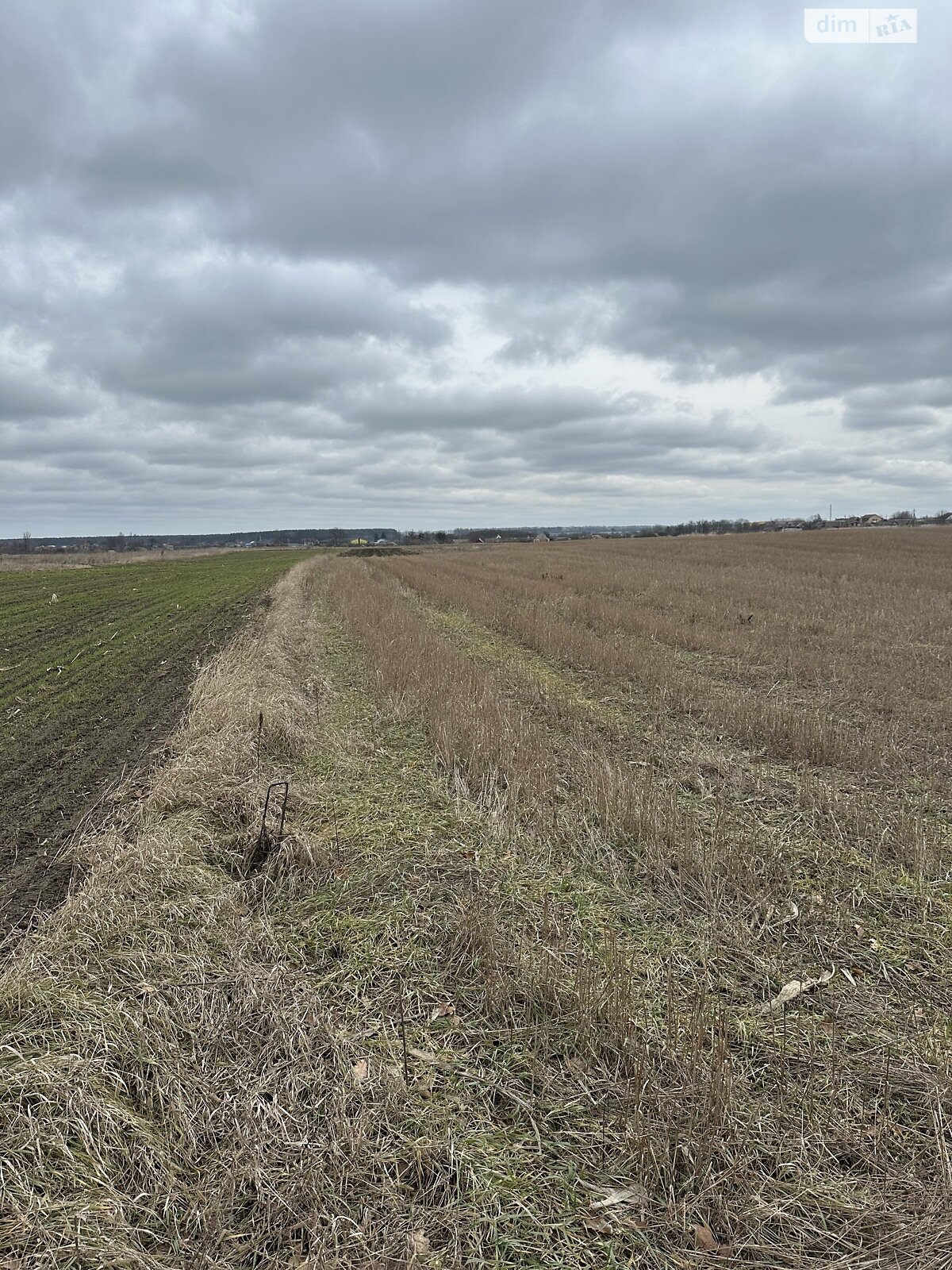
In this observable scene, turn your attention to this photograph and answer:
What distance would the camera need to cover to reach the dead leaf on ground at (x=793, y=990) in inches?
133

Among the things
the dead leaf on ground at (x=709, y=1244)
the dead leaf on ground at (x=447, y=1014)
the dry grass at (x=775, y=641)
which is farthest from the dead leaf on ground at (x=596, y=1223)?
the dry grass at (x=775, y=641)

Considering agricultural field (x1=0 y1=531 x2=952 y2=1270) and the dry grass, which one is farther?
the dry grass

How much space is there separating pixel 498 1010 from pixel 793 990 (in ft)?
5.48

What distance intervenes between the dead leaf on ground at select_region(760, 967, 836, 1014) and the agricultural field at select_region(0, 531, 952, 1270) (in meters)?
0.02

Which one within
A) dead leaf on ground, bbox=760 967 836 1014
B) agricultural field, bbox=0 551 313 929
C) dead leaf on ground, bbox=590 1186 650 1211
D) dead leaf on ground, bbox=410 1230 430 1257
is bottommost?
dead leaf on ground, bbox=590 1186 650 1211

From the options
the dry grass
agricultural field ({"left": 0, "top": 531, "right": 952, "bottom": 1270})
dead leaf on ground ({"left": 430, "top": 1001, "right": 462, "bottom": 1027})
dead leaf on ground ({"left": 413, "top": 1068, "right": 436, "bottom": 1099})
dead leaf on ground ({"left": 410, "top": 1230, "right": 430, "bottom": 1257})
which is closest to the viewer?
dead leaf on ground ({"left": 410, "top": 1230, "right": 430, "bottom": 1257})

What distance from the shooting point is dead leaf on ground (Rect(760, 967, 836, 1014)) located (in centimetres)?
338

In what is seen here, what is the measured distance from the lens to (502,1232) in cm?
232

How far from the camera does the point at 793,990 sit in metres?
3.49

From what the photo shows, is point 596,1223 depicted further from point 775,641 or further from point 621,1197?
point 775,641

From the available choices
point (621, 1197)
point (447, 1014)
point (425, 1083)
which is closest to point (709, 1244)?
point (621, 1197)

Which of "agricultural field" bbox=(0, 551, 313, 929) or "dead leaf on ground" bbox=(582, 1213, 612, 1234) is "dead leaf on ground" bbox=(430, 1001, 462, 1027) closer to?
"dead leaf on ground" bbox=(582, 1213, 612, 1234)

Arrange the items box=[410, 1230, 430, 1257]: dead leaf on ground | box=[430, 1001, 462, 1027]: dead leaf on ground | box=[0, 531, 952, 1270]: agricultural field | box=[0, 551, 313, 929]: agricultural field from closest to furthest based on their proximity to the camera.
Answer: box=[410, 1230, 430, 1257]: dead leaf on ground → box=[0, 531, 952, 1270]: agricultural field → box=[430, 1001, 462, 1027]: dead leaf on ground → box=[0, 551, 313, 929]: agricultural field

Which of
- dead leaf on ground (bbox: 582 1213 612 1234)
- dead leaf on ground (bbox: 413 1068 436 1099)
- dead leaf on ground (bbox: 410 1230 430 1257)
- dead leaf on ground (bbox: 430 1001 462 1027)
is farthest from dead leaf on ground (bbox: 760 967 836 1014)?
dead leaf on ground (bbox: 410 1230 430 1257)
